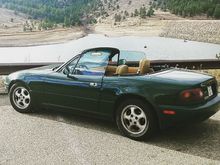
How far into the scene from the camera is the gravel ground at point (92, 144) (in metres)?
5.12

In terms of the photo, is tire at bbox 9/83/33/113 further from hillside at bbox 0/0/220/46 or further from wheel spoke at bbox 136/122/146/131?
hillside at bbox 0/0/220/46

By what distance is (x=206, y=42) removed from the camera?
74562mm

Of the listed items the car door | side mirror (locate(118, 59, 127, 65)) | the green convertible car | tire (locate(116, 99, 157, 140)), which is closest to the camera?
the green convertible car

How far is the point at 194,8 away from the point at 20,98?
10529cm

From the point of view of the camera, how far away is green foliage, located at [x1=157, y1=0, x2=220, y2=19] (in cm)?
10368

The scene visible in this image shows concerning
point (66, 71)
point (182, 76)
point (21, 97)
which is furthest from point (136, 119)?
point (21, 97)

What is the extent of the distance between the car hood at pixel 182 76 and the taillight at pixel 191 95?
0.14m

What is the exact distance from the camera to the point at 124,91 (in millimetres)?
5840

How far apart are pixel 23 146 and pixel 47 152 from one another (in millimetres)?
437

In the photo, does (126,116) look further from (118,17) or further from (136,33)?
(118,17)

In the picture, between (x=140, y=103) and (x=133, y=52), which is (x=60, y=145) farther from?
(x=133, y=52)

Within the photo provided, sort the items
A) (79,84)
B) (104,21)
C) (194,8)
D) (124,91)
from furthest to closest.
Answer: (104,21), (194,8), (79,84), (124,91)

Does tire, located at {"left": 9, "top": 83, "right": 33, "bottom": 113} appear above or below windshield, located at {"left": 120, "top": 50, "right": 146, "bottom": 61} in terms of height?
below

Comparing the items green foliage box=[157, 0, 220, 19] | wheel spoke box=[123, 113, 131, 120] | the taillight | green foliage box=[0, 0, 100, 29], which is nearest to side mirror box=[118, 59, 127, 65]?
wheel spoke box=[123, 113, 131, 120]
